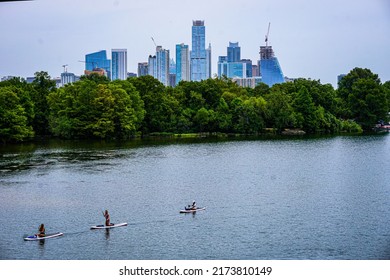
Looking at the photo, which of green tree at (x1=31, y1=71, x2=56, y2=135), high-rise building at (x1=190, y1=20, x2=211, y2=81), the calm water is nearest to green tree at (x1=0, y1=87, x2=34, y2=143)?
→ green tree at (x1=31, y1=71, x2=56, y2=135)

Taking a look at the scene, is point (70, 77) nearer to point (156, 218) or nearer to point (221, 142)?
point (221, 142)

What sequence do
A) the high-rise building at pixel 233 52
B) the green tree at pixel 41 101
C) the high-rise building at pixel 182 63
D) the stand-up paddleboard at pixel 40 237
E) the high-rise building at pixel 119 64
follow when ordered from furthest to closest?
1. the high-rise building at pixel 182 63
2. the high-rise building at pixel 119 64
3. the high-rise building at pixel 233 52
4. the green tree at pixel 41 101
5. the stand-up paddleboard at pixel 40 237

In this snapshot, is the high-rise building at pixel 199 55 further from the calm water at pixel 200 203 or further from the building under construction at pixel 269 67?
the calm water at pixel 200 203

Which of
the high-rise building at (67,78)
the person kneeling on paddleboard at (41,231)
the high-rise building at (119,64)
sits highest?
the high-rise building at (119,64)

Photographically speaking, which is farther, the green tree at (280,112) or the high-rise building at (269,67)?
the high-rise building at (269,67)

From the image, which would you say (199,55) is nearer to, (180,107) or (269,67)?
(180,107)

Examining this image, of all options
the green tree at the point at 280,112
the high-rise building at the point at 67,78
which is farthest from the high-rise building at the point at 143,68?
the green tree at the point at 280,112
